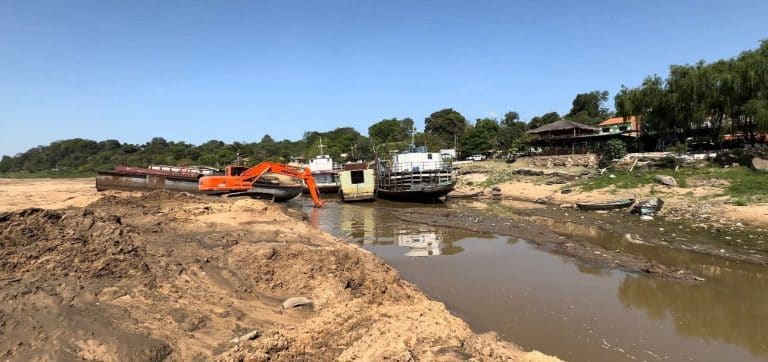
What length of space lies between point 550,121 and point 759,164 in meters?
60.1

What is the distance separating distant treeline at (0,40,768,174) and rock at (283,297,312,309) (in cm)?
2884

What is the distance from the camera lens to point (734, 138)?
34.1 m

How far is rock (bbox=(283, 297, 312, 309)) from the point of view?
6.98 metres

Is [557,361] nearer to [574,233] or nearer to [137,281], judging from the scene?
[137,281]

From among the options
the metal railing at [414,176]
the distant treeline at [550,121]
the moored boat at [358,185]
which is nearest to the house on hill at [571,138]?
the distant treeline at [550,121]

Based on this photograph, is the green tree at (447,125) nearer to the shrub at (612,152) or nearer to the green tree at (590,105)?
the green tree at (590,105)

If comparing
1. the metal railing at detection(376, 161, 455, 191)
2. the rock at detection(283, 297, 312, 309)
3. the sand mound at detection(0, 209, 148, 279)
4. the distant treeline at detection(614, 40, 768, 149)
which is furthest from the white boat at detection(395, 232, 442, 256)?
the distant treeline at detection(614, 40, 768, 149)

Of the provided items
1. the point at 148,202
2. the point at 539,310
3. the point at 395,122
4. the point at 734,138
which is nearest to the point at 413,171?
the point at 148,202

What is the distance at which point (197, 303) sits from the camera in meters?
6.37

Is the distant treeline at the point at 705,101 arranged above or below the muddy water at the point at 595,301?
above

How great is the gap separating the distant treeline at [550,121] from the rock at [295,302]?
2884cm

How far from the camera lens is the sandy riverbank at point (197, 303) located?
482 centimetres

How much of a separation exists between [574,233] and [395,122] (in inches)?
3386

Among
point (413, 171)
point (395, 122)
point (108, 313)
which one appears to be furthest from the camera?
point (395, 122)
